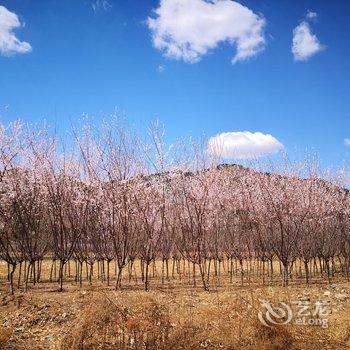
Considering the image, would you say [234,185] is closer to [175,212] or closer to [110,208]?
[175,212]

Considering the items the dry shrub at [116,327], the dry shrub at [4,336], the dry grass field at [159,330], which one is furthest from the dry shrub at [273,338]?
the dry shrub at [4,336]

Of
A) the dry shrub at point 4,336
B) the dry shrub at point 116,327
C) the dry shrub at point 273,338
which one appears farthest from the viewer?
the dry shrub at point 4,336

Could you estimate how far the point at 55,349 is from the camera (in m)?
8.48

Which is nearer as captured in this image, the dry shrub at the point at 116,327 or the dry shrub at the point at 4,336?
the dry shrub at the point at 116,327

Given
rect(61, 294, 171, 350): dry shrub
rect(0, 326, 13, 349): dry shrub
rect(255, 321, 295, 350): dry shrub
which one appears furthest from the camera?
rect(0, 326, 13, 349): dry shrub

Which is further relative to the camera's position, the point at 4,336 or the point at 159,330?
the point at 4,336

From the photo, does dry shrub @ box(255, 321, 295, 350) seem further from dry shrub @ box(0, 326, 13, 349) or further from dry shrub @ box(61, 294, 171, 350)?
dry shrub @ box(0, 326, 13, 349)

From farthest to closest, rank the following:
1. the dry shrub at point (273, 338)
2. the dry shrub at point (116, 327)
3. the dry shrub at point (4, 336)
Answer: the dry shrub at point (4, 336) → the dry shrub at point (273, 338) → the dry shrub at point (116, 327)

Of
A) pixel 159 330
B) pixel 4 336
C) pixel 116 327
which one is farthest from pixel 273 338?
pixel 4 336

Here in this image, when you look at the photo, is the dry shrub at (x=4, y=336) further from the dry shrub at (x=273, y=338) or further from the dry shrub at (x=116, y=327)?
the dry shrub at (x=273, y=338)

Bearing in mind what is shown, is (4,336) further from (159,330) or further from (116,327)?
(159,330)

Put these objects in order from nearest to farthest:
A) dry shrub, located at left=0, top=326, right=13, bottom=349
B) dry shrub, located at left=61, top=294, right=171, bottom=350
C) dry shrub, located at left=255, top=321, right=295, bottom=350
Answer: dry shrub, located at left=61, top=294, right=171, bottom=350 < dry shrub, located at left=255, top=321, right=295, bottom=350 < dry shrub, located at left=0, top=326, right=13, bottom=349

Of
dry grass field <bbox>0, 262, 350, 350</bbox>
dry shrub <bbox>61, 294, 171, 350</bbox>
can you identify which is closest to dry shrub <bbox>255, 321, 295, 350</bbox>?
dry grass field <bbox>0, 262, 350, 350</bbox>

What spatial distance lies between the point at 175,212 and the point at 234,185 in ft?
14.1
